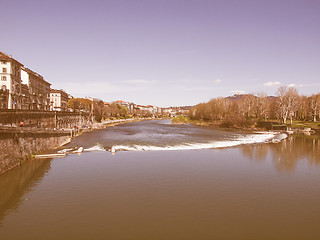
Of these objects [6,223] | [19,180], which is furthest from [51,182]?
[6,223]

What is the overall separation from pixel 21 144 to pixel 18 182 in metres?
8.36

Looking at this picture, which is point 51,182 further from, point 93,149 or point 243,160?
point 243,160

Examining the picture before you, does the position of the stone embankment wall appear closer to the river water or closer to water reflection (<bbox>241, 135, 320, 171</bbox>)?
the river water

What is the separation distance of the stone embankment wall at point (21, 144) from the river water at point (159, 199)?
4.97 ft

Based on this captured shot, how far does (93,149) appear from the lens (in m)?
44.4

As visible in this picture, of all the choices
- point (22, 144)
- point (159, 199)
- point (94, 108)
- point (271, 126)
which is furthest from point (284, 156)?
point (94, 108)

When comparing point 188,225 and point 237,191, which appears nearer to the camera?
point 188,225

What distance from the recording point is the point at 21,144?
3150 cm

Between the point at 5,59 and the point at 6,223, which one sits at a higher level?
the point at 5,59

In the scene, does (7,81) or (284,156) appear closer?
(284,156)

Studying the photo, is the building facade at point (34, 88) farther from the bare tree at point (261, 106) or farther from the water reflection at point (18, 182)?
the bare tree at point (261, 106)

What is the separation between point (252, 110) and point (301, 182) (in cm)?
10981

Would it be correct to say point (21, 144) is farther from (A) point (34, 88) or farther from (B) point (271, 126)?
(B) point (271, 126)

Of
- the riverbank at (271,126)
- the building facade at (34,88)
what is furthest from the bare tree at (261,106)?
the building facade at (34,88)
